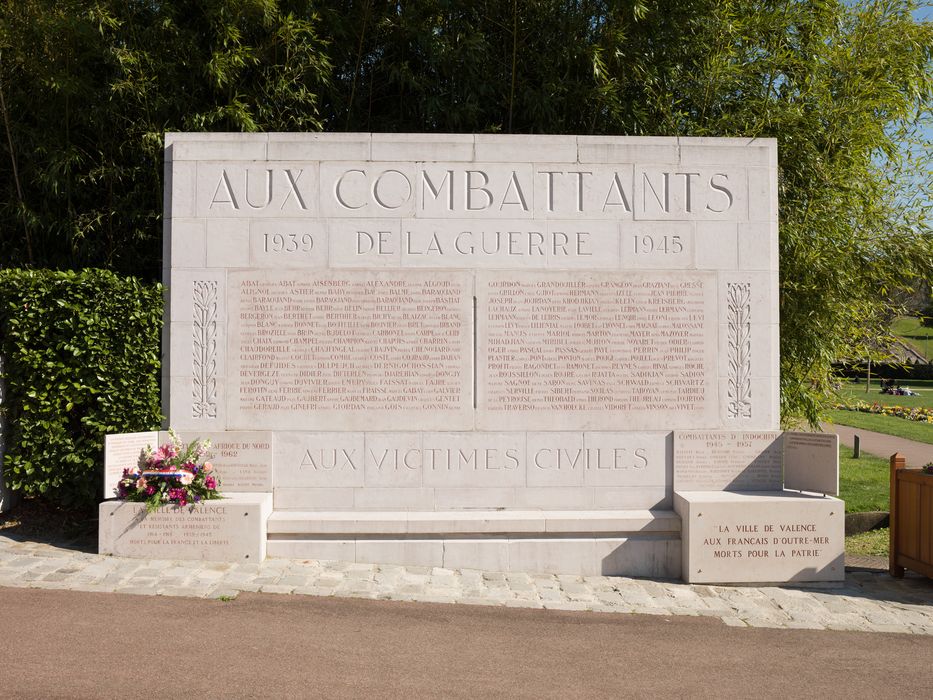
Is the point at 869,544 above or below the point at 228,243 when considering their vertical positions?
below

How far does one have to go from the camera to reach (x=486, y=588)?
6.71 metres

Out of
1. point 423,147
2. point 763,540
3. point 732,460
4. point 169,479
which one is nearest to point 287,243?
point 423,147

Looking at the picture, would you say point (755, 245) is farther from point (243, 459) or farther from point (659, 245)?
point (243, 459)

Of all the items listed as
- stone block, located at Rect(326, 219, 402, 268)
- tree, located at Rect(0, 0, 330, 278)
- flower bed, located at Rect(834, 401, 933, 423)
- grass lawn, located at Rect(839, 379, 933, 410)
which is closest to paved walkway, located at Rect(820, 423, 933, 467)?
grass lawn, located at Rect(839, 379, 933, 410)

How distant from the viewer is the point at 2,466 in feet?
25.0

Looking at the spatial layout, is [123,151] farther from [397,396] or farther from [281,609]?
[281,609]

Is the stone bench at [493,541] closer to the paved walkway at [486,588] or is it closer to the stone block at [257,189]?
the paved walkway at [486,588]

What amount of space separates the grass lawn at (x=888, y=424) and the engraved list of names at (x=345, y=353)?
545 inches

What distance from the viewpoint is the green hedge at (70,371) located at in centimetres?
730

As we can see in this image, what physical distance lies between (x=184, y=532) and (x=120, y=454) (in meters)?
0.98

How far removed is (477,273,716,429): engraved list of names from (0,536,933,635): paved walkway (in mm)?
1635

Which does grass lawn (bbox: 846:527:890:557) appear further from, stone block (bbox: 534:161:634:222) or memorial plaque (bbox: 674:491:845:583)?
stone block (bbox: 534:161:634:222)

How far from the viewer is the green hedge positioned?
24.0ft

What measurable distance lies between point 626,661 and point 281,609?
8.60 ft
